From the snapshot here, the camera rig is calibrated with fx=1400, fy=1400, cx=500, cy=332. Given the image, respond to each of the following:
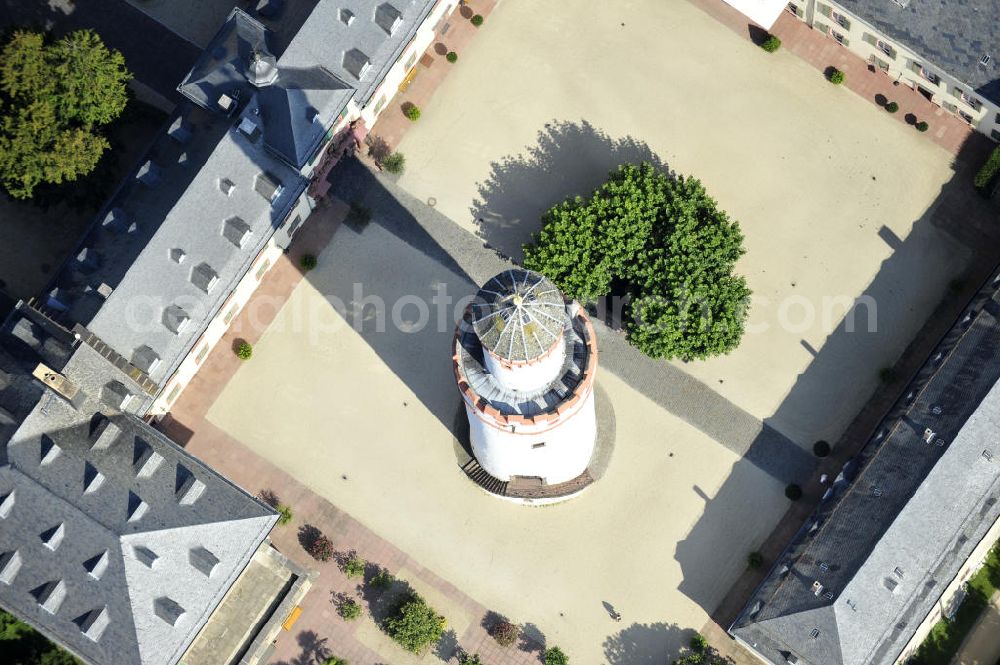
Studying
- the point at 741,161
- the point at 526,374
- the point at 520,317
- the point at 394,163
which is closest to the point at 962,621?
the point at 741,161

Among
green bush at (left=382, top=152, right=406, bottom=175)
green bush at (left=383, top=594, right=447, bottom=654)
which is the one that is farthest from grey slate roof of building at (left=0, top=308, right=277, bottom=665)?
green bush at (left=382, top=152, right=406, bottom=175)

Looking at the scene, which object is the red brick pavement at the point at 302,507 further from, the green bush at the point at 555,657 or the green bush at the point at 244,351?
the green bush at the point at 555,657

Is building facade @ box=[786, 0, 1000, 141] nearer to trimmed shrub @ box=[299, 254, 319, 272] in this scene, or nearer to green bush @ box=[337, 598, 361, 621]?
trimmed shrub @ box=[299, 254, 319, 272]

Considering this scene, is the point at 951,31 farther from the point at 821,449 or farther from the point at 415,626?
Result: the point at 415,626

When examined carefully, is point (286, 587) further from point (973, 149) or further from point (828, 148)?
point (973, 149)

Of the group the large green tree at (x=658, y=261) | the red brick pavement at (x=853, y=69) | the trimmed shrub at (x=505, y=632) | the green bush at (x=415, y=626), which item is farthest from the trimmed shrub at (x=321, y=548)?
the red brick pavement at (x=853, y=69)

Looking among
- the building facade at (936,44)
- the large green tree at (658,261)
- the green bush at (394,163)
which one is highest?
the building facade at (936,44)

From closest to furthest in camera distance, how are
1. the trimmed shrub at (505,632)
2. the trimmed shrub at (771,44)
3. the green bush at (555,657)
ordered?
the green bush at (555,657) → the trimmed shrub at (505,632) → the trimmed shrub at (771,44)
